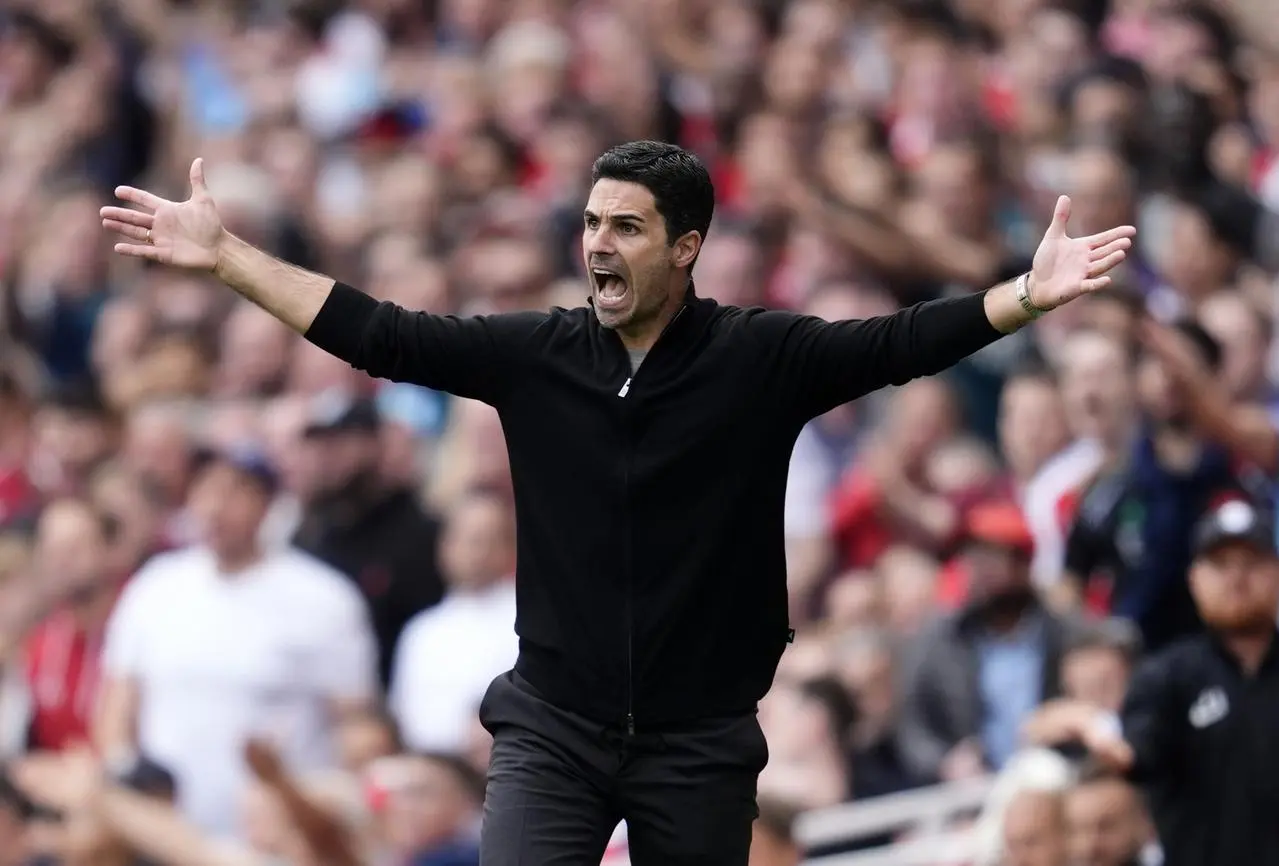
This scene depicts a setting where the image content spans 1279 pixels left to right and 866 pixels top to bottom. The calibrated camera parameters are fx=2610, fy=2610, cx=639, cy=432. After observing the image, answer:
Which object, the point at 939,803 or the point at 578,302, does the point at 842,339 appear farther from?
the point at 578,302

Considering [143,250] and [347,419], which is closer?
[143,250]

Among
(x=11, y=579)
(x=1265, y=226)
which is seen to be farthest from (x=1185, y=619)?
(x=11, y=579)

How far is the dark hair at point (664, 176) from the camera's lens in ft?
19.0

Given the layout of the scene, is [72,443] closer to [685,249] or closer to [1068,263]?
[685,249]

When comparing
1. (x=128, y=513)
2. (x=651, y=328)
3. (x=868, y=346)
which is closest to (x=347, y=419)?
(x=128, y=513)

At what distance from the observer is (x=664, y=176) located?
5.80 meters

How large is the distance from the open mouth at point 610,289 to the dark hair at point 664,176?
0.48 ft

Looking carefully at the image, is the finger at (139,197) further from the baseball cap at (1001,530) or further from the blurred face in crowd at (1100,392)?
the blurred face in crowd at (1100,392)

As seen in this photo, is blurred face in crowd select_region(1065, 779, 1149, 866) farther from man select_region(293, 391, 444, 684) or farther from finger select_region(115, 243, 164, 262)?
finger select_region(115, 243, 164, 262)

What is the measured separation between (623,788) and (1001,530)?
3.59 meters

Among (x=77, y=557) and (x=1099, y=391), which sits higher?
(x=77, y=557)

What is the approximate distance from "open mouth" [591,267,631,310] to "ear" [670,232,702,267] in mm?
136

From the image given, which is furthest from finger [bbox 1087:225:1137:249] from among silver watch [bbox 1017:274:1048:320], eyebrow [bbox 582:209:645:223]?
eyebrow [bbox 582:209:645:223]

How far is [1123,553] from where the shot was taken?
9234mm
